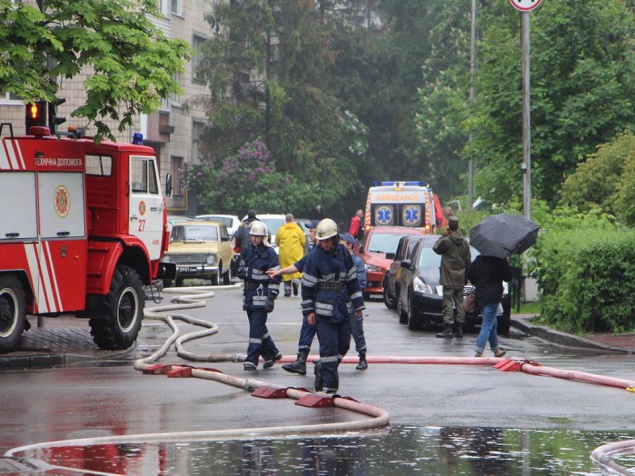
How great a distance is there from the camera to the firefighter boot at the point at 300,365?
51.5 feet

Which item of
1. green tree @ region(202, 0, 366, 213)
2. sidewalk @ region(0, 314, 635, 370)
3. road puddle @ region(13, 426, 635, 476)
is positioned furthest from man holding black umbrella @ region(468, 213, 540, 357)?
green tree @ region(202, 0, 366, 213)

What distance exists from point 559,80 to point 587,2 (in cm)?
201

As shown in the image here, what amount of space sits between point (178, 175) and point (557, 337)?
41204mm

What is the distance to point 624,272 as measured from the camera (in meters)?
20.7

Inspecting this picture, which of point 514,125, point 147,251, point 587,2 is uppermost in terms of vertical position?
point 587,2

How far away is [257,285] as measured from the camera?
16188 millimetres

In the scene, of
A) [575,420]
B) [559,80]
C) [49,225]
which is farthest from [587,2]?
[575,420]

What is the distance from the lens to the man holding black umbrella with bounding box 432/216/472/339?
2170 centimetres

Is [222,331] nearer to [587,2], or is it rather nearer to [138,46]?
[138,46]

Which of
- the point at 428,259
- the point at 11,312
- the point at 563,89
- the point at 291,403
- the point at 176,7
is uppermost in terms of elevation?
the point at 176,7

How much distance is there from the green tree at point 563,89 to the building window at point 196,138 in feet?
101

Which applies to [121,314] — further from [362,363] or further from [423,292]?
[423,292]

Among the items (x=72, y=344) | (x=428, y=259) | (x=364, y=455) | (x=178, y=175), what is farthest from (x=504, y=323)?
(x=178, y=175)

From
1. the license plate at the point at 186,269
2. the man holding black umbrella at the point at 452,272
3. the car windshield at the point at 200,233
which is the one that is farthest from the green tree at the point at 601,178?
the car windshield at the point at 200,233
